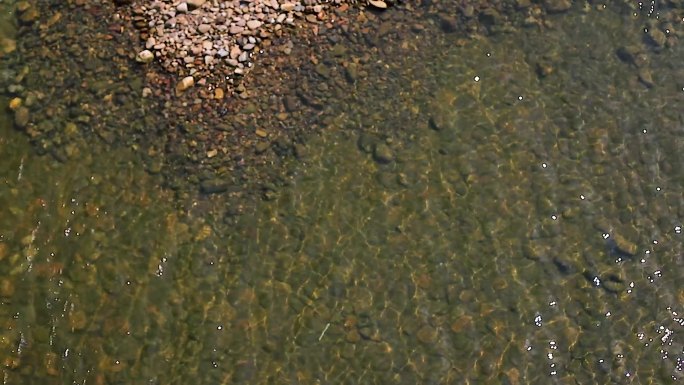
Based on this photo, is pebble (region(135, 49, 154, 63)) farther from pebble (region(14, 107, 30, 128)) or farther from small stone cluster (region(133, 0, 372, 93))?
pebble (region(14, 107, 30, 128))

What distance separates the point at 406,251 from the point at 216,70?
3168 millimetres

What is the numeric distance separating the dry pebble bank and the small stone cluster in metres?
0.01

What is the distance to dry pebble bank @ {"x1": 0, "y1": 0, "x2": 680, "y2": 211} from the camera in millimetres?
9266

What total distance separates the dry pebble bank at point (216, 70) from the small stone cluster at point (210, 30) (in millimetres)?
14

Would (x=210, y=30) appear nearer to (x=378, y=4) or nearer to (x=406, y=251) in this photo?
(x=378, y=4)

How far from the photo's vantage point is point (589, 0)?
10.4 m

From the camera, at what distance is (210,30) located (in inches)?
382

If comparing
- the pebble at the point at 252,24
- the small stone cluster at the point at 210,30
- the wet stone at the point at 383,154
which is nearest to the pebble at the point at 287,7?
the small stone cluster at the point at 210,30

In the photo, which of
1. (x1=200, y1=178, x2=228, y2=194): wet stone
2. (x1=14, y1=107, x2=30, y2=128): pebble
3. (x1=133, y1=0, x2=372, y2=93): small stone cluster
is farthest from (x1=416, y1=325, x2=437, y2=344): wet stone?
(x1=14, y1=107, x2=30, y2=128): pebble

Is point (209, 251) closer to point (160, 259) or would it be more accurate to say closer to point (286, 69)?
point (160, 259)

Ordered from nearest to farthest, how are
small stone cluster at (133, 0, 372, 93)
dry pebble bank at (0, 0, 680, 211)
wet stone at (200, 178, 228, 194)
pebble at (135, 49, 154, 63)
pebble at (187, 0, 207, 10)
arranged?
wet stone at (200, 178, 228, 194), dry pebble bank at (0, 0, 680, 211), small stone cluster at (133, 0, 372, 93), pebble at (135, 49, 154, 63), pebble at (187, 0, 207, 10)

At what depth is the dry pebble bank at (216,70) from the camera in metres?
9.27

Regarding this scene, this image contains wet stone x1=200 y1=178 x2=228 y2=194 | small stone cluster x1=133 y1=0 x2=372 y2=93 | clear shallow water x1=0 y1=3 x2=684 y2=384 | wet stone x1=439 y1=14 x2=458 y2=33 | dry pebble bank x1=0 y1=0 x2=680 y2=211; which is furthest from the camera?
wet stone x1=439 y1=14 x2=458 y2=33

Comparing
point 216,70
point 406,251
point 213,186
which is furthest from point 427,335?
point 216,70
